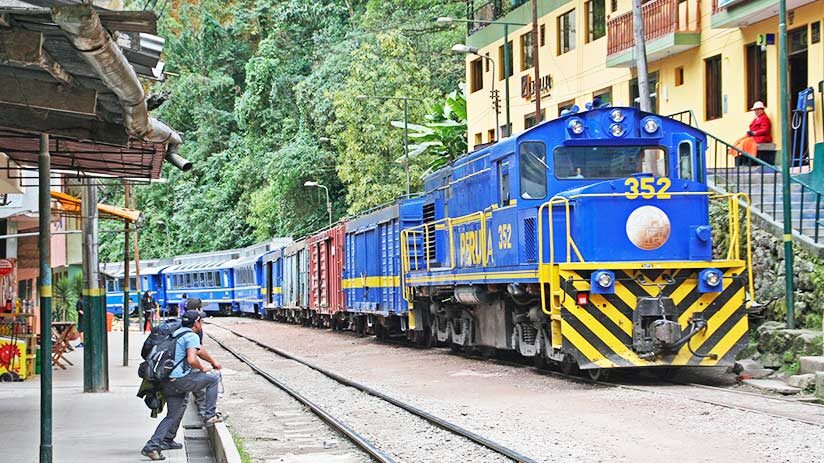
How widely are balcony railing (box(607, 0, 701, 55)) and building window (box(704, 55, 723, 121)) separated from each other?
3.13 ft

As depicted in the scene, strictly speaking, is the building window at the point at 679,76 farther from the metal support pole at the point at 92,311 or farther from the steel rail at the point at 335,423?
the metal support pole at the point at 92,311

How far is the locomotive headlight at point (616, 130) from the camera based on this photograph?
16.9 meters

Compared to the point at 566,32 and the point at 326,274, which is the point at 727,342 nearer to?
the point at 326,274

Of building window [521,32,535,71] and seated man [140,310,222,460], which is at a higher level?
building window [521,32,535,71]

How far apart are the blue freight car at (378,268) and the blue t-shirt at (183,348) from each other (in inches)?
625

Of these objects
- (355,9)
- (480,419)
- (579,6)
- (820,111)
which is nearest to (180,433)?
(480,419)

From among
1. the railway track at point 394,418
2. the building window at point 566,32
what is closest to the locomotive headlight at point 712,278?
the railway track at point 394,418

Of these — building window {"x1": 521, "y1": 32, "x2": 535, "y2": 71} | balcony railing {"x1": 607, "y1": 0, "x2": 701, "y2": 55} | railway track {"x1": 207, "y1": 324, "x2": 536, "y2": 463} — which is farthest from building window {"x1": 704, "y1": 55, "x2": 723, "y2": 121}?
railway track {"x1": 207, "y1": 324, "x2": 536, "y2": 463}

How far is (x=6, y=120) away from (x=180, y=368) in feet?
8.57

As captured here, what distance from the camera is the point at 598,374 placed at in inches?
648

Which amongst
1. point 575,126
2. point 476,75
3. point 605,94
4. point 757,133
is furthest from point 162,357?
point 476,75

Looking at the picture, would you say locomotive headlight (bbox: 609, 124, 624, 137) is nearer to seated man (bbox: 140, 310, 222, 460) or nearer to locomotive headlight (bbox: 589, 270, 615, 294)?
locomotive headlight (bbox: 589, 270, 615, 294)

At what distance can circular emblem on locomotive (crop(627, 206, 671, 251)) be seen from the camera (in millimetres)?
16047

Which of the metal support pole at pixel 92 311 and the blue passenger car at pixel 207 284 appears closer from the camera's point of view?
the metal support pole at pixel 92 311
